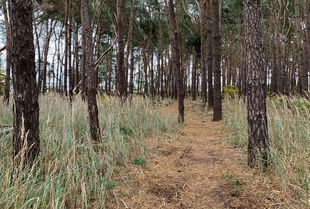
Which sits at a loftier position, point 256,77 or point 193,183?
point 256,77

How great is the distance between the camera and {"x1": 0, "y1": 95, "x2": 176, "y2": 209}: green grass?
229 cm

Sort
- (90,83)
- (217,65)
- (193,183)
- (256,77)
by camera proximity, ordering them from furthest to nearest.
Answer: (217,65) → (90,83) → (256,77) → (193,183)

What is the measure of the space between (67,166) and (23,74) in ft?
2.99

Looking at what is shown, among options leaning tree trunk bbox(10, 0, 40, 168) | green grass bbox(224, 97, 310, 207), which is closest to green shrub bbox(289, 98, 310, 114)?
green grass bbox(224, 97, 310, 207)

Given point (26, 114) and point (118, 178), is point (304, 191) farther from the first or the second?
point (26, 114)

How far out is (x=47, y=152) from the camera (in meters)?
3.09

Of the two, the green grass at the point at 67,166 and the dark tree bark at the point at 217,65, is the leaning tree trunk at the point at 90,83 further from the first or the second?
the dark tree bark at the point at 217,65

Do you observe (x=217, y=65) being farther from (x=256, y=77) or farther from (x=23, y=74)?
(x=23, y=74)

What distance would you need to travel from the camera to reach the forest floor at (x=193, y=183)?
298 cm

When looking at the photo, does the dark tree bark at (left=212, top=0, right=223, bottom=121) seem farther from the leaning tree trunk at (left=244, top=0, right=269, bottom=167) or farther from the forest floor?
the leaning tree trunk at (left=244, top=0, right=269, bottom=167)

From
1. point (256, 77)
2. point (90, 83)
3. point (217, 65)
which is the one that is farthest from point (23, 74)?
point (217, 65)

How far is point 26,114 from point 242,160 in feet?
9.73

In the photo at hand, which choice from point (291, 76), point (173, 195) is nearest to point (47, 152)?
point (173, 195)

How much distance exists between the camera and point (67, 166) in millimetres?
2713
